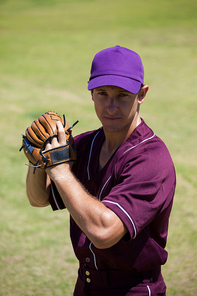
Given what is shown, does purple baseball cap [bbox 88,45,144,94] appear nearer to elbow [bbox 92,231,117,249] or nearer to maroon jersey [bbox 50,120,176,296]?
maroon jersey [bbox 50,120,176,296]

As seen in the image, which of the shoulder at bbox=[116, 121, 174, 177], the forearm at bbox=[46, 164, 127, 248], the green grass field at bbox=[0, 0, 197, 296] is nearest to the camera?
the forearm at bbox=[46, 164, 127, 248]

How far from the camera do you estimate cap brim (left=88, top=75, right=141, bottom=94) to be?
5.90 feet

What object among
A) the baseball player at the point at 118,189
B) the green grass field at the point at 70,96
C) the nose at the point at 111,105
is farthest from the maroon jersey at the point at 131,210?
the green grass field at the point at 70,96

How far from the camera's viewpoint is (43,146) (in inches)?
76.4

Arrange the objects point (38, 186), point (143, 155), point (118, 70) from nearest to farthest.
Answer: point (143, 155), point (118, 70), point (38, 186)

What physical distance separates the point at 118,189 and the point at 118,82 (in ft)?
1.75

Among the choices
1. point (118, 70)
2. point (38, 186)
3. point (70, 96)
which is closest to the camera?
point (118, 70)

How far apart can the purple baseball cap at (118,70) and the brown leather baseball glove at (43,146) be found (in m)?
0.30

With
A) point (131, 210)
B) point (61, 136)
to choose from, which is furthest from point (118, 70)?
point (131, 210)

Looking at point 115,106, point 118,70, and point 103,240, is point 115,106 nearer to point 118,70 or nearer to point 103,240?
point 118,70

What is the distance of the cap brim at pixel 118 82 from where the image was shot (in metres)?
1.80

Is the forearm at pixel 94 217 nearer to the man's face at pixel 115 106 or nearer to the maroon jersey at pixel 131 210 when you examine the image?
the maroon jersey at pixel 131 210

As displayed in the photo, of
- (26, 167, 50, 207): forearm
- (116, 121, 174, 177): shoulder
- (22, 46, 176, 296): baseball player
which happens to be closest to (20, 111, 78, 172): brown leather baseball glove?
(22, 46, 176, 296): baseball player

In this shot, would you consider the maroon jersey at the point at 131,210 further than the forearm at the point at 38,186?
No
